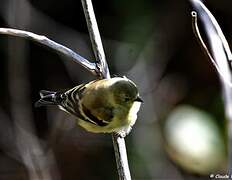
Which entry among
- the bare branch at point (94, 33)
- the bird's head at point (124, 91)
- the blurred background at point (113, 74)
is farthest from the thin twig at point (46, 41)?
the blurred background at point (113, 74)

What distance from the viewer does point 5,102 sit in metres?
5.18

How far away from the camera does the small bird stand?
9.98ft

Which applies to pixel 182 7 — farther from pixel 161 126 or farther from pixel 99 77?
pixel 99 77

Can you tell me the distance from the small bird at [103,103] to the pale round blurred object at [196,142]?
1043 millimetres

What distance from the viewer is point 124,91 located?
3.05 m

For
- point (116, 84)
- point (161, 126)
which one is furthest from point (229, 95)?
point (161, 126)

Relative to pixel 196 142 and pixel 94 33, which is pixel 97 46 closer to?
pixel 94 33

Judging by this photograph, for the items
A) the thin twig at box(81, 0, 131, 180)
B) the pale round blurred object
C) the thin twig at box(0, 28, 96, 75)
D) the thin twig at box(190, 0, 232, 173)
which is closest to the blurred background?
the pale round blurred object

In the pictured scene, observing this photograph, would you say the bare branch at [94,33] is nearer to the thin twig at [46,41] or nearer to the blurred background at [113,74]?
the thin twig at [46,41]

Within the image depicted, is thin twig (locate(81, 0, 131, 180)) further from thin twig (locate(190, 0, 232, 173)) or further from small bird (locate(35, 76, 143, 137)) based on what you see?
thin twig (locate(190, 0, 232, 173))

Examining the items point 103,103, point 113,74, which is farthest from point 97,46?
point 113,74

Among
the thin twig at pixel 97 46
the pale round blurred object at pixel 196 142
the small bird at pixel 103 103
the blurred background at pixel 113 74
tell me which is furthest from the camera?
the blurred background at pixel 113 74

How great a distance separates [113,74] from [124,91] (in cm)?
167

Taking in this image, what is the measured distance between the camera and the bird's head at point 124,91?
304 cm
